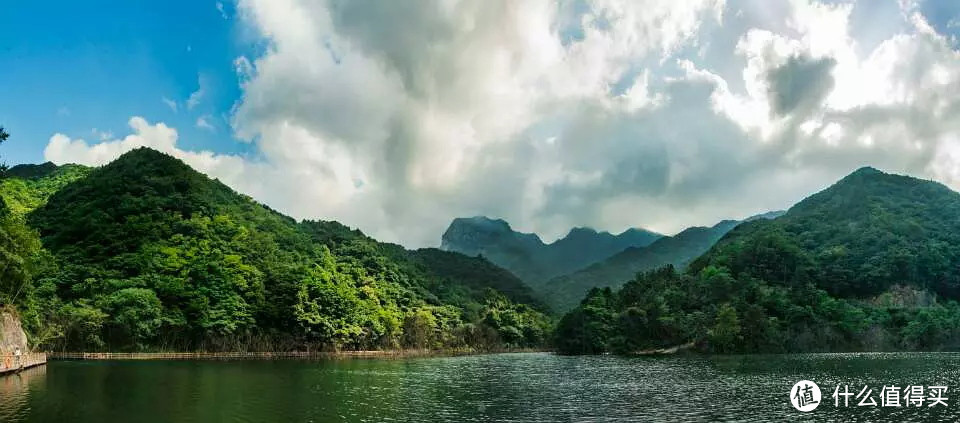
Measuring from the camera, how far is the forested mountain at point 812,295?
339 ft

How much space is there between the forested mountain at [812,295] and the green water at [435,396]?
167 feet

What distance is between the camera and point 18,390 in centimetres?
3653

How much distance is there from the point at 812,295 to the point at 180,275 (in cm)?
10429

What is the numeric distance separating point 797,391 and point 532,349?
130855 mm

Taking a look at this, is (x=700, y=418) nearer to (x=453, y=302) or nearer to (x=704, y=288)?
(x=704, y=288)

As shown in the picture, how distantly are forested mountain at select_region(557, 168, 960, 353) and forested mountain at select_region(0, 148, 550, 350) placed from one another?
4177 cm

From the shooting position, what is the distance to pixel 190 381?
1778 inches

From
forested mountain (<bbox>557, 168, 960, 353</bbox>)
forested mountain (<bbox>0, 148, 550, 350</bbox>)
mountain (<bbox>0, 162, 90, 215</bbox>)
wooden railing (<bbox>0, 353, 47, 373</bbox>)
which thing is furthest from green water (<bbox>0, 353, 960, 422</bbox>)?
mountain (<bbox>0, 162, 90, 215</bbox>)

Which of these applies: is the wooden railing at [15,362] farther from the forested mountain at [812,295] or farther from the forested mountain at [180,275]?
the forested mountain at [812,295]

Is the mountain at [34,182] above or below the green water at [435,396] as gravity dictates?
above

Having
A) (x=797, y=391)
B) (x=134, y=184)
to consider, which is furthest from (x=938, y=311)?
(x=134, y=184)
